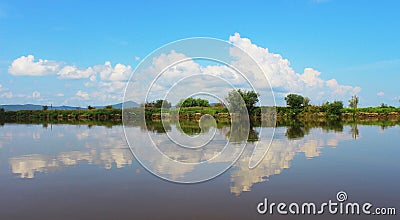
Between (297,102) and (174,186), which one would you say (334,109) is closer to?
(297,102)

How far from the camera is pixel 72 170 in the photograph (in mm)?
7891

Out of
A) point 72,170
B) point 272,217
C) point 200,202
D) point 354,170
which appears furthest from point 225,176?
point 72,170

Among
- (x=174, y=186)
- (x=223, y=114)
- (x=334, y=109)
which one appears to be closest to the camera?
(x=174, y=186)

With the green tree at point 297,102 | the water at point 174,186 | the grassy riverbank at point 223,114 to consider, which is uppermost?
the green tree at point 297,102

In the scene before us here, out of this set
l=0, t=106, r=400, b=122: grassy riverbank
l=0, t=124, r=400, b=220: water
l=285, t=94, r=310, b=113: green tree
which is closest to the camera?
l=0, t=124, r=400, b=220: water

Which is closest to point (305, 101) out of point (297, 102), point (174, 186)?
point (297, 102)

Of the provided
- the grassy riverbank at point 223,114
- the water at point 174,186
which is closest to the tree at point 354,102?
the grassy riverbank at point 223,114

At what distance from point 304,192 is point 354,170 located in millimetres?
2608

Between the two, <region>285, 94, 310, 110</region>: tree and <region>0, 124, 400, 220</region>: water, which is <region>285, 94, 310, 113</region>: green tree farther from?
<region>0, 124, 400, 220</region>: water

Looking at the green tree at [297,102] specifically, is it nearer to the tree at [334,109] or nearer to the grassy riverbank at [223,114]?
the grassy riverbank at [223,114]

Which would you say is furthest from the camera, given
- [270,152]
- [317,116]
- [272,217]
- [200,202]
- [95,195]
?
[317,116]

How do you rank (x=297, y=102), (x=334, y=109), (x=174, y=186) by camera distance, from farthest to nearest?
1. (x=297, y=102)
2. (x=334, y=109)
3. (x=174, y=186)

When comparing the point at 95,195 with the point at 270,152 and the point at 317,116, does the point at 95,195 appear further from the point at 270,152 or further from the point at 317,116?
the point at 317,116

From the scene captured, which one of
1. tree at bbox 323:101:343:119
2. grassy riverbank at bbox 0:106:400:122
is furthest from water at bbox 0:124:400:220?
tree at bbox 323:101:343:119
